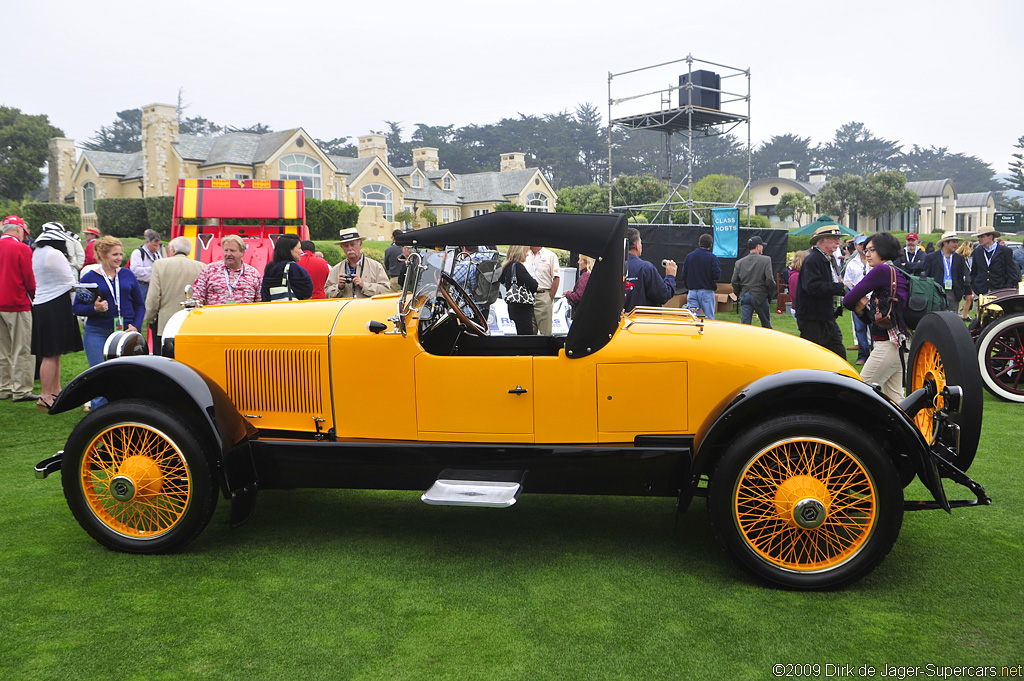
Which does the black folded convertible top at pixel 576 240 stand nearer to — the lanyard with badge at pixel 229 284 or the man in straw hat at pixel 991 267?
the lanyard with badge at pixel 229 284

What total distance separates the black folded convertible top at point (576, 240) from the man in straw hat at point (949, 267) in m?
10.1

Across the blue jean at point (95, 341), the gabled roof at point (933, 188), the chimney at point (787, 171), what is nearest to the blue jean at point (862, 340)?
the blue jean at point (95, 341)

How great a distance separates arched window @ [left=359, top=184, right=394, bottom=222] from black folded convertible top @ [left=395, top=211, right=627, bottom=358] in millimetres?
44376

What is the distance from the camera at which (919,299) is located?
571cm

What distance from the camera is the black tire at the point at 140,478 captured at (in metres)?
3.73

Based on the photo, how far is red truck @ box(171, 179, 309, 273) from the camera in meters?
13.6

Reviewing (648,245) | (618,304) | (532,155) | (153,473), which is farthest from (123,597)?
(532,155)

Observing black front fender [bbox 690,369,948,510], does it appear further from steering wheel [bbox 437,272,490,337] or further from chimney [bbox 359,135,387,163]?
chimney [bbox 359,135,387,163]

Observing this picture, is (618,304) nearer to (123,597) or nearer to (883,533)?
(883,533)

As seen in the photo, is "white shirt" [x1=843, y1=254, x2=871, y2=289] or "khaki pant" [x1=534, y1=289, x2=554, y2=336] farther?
"white shirt" [x1=843, y1=254, x2=871, y2=289]

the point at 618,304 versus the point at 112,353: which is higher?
the point at 618,304

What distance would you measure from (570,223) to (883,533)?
2.05 m

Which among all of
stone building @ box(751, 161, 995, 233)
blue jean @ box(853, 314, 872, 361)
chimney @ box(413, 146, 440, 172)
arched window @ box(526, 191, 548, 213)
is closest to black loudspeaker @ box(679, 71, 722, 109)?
blue jean @ box(853, 314, 872, 361)

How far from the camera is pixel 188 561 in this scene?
12.3ft
